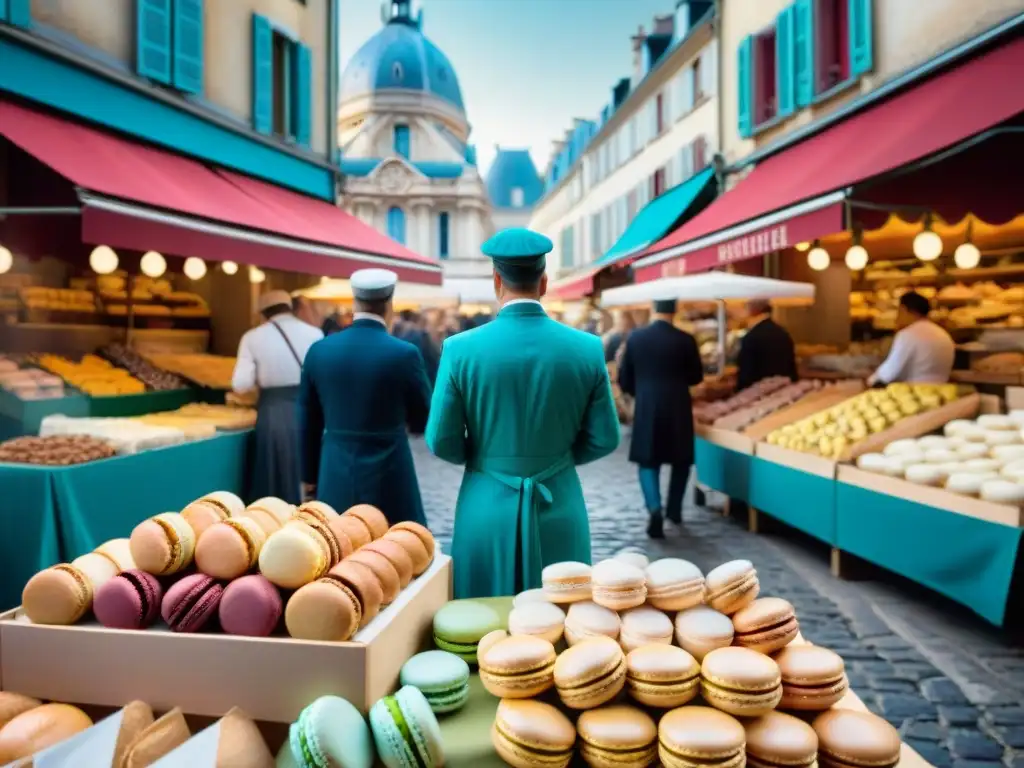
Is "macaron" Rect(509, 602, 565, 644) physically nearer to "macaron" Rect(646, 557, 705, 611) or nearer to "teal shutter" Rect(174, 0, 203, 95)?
"macaron" Rect(646, 557, 705, 611)

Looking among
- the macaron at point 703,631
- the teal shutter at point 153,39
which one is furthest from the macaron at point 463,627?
the teal shutter at point 153,39

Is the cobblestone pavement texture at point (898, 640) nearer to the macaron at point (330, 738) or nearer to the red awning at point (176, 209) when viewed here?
the macaron at point (330, 738)

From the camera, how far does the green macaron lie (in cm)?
153

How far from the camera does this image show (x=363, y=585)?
6.25ft

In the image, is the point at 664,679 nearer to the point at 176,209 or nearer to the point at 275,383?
the point at 275,383

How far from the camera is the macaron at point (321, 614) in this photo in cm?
177

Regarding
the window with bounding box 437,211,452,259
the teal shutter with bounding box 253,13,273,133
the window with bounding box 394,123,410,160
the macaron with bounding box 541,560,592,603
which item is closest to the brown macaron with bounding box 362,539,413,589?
the macaron with bounding box 541,560,592,603

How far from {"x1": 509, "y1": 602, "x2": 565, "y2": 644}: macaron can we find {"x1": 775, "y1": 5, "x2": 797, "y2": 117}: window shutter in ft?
35.9

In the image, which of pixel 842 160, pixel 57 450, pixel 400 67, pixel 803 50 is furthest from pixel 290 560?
pixel 400 67

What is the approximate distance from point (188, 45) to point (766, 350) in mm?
7621

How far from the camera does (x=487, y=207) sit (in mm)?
52406

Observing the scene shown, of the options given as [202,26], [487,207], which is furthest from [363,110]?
[202,26]

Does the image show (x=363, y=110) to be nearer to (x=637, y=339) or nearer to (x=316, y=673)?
(x=637, y=339)

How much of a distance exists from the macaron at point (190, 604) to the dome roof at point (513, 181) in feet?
260
